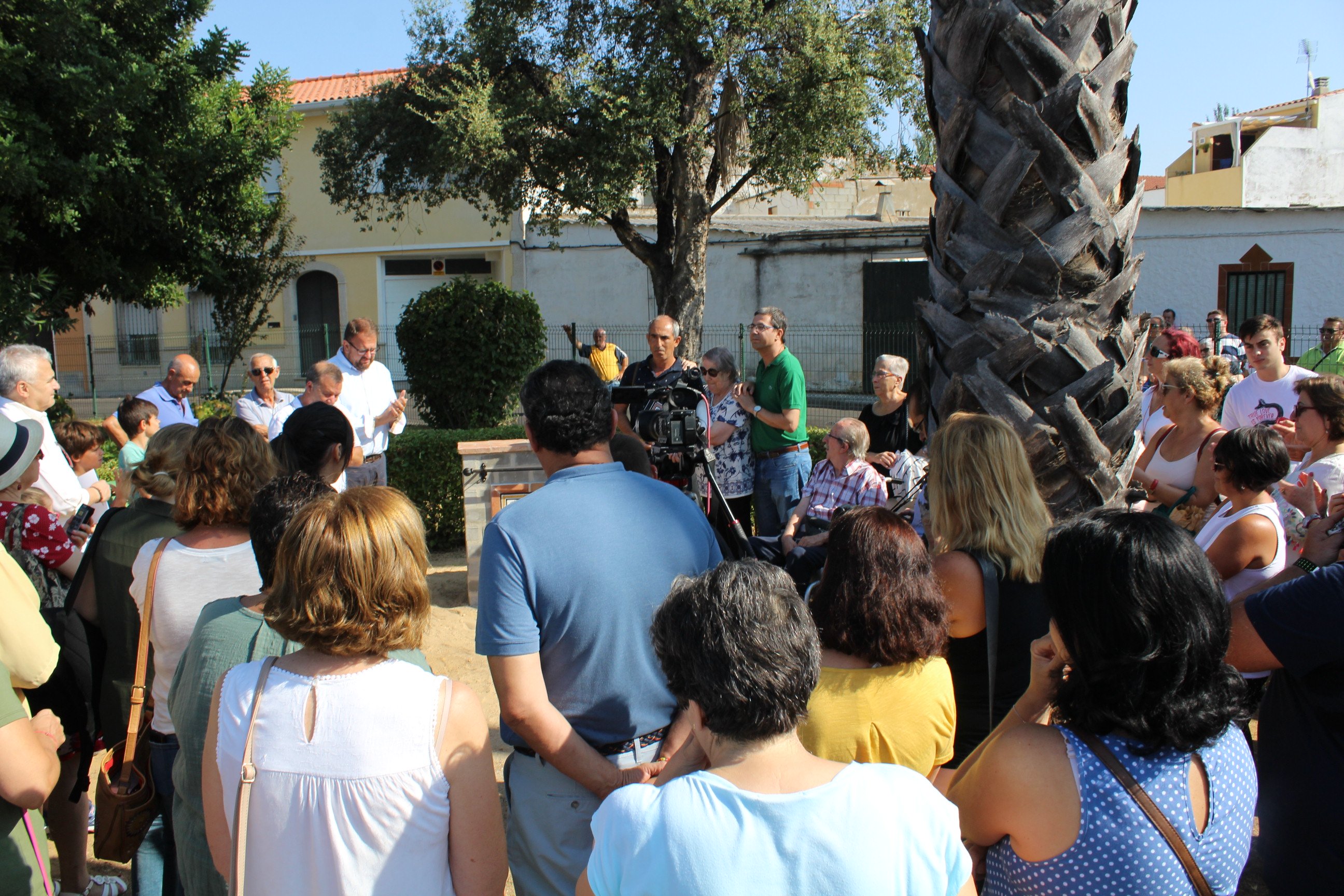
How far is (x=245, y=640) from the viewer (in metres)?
2.13

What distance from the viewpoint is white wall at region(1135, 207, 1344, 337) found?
63.8ft

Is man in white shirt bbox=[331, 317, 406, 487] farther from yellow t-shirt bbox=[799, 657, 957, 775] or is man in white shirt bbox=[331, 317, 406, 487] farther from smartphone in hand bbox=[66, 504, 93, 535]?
yellow t-shirt bbox=[799, 657, 957, 775]

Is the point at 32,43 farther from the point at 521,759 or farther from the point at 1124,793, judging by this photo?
the point at 1124,793

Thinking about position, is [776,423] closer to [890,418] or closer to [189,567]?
[890,418]

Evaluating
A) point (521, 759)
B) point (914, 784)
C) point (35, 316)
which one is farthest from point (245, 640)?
point (35, 316)

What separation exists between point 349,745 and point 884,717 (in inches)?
43.6

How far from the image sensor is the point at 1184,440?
454 centimetres

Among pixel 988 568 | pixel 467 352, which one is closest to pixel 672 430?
pixel 988 568

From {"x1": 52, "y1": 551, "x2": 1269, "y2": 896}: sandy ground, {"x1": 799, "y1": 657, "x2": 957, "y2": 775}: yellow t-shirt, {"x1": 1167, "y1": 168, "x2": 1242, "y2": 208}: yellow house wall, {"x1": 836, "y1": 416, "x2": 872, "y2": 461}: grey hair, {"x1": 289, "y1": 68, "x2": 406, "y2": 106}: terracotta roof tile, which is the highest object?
{"x1": 289, "y1": 68, "x2": 406, "y2": 106}: terracotta roof tile

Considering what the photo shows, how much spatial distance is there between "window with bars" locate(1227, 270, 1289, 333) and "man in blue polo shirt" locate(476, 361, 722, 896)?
70.0 ft

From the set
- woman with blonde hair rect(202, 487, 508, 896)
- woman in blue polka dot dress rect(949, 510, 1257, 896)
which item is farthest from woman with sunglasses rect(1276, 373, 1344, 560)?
woman with blonde hair rect(202, 487, 508, 896)

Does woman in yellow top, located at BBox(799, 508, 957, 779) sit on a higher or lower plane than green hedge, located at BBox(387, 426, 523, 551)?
higher

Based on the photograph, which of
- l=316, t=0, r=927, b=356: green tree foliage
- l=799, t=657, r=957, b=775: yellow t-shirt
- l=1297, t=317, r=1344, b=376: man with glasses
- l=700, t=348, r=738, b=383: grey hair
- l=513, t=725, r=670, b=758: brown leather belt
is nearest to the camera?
l=799, t=657, r=957, b=775: yellow t-shirt

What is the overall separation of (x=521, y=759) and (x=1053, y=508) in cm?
161
